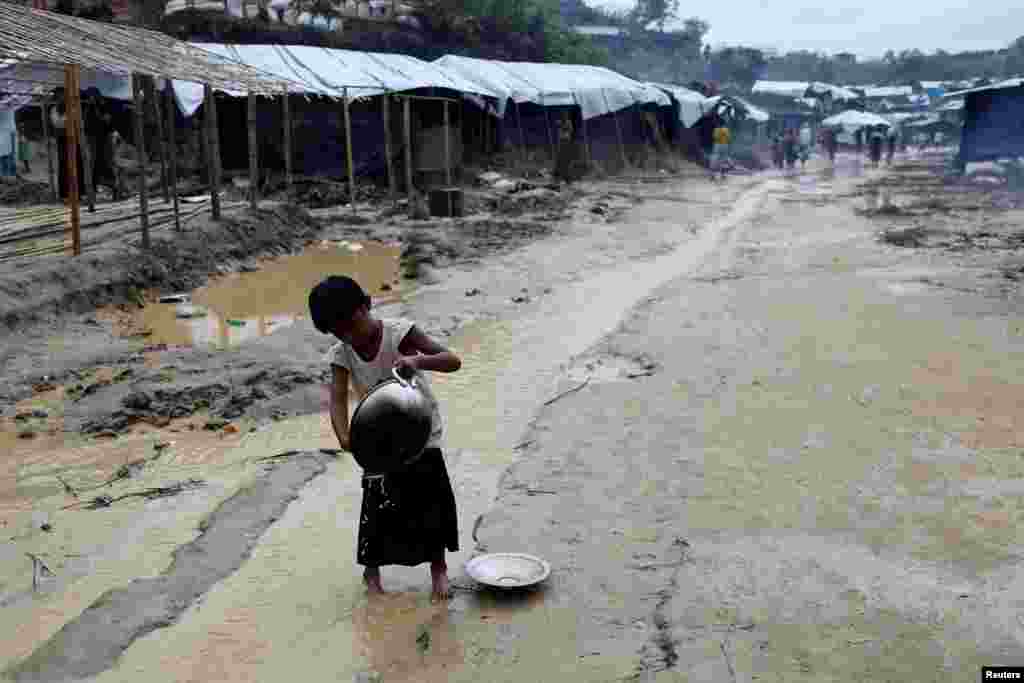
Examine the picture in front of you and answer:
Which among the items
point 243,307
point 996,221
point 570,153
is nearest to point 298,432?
point 243,307

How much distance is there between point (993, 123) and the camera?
25922 millimetres

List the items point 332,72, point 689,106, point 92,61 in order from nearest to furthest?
point 92,61 < point 332,72 < point 689,106

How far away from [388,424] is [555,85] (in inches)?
930

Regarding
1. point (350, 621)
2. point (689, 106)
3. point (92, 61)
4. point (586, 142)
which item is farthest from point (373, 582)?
point (689, 106)

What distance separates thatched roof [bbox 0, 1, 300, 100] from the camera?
8.72 metres

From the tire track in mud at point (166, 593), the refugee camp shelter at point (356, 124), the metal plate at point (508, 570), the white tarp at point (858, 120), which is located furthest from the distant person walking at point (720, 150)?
the metal plate at point (508, 570)

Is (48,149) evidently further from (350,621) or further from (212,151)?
(350,621)

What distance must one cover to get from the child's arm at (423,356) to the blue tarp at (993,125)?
25.4 meters

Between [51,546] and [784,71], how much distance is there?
7676 centimetres

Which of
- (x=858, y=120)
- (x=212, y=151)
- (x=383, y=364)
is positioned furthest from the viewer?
(x=858, y=120)

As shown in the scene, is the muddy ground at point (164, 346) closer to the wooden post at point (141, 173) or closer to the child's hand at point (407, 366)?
the wooden post at point (141, 173)


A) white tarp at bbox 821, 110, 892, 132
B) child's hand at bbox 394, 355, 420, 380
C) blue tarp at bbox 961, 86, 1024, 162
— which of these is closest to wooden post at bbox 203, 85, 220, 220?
child's hand at bbox 394, 355, 420, 380

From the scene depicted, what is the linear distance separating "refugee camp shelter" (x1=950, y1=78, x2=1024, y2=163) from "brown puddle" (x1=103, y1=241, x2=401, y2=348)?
Answer: 1890 centimetres

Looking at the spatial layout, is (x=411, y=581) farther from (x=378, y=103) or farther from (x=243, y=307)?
(x=378, y=103)
